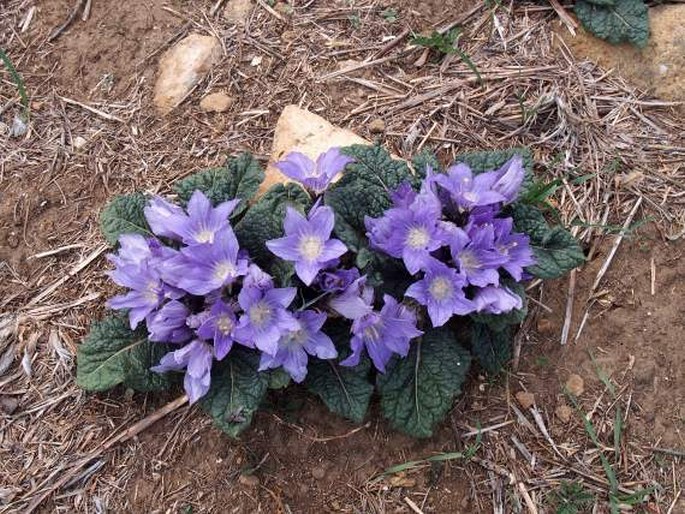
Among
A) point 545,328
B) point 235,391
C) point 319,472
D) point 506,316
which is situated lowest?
point 319,472

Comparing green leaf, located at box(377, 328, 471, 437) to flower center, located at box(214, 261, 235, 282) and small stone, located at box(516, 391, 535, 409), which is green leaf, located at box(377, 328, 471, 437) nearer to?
small stone, located at box(516, 391, 535, 409)

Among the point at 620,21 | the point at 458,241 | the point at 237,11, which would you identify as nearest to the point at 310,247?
the point at 458,241

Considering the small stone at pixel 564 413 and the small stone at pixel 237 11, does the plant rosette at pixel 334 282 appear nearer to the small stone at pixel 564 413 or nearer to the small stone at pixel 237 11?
the small stone at pixel 564 413

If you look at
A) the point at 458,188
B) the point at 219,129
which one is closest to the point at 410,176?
the point at 458,188

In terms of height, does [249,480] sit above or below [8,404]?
below

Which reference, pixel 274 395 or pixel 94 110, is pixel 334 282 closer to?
pixel 274 395

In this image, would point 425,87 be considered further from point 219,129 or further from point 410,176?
point 219,129
